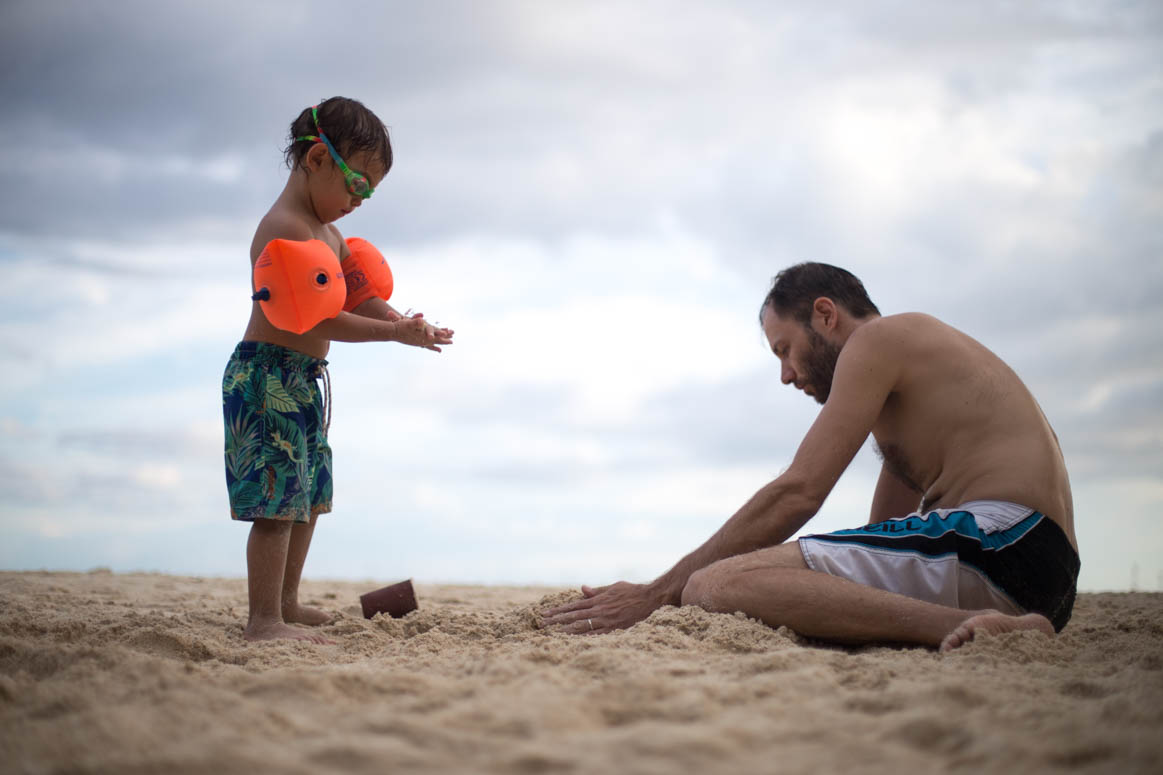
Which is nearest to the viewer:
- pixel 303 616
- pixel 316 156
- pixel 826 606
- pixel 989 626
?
pixel 989 626

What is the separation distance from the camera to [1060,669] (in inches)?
87.1

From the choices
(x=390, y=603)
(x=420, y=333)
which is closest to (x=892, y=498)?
(x=420, y=333)

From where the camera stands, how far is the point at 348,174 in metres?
3.78

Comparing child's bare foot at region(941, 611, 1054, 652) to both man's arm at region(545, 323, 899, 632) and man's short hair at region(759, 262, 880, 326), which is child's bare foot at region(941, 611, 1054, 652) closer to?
man's arm at region(545, 323, 899, 632)

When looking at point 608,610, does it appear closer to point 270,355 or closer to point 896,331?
point 896,331

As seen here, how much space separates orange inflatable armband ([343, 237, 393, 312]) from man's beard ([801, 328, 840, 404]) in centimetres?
214

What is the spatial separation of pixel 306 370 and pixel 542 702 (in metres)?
2.40

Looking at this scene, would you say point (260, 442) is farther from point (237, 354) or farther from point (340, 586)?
point (340, 586)

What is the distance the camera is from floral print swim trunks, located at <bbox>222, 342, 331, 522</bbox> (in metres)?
3.41

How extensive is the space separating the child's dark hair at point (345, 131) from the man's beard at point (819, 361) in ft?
7.04

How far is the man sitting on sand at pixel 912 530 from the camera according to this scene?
8.98ft

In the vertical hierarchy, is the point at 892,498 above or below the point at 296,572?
above

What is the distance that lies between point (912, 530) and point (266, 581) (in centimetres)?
250

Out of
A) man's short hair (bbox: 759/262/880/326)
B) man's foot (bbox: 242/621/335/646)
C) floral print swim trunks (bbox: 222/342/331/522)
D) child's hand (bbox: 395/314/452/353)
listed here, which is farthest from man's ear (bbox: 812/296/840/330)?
man's foot (bbox: 242/621/335/646)
